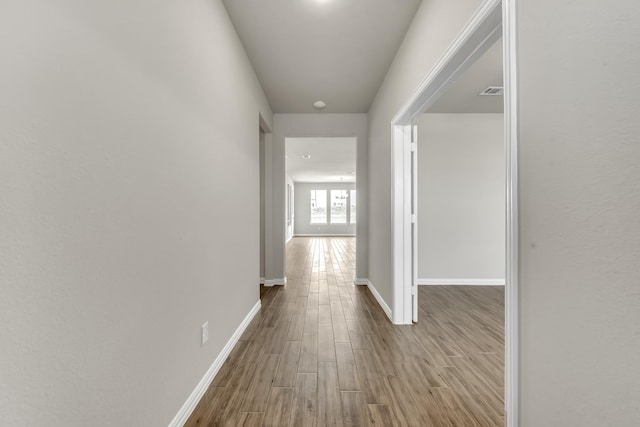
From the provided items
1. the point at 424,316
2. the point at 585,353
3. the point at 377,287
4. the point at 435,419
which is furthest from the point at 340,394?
the point at 377,287

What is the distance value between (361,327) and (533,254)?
6.69 feet

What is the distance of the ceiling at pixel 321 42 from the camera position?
7.20ft

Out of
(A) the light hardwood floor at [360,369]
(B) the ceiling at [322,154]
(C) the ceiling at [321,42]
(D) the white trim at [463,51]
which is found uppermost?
(C) the ceiling at [321,42]

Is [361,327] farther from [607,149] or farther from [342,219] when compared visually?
[342,219]

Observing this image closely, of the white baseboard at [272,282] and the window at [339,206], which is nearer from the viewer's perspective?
the white baseboard at [272,282]

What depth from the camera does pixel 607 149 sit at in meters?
0.77

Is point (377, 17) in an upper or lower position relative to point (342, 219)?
upper

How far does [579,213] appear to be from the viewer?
0.85m

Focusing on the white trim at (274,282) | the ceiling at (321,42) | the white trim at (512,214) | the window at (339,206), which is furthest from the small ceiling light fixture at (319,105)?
the window at (339,206)

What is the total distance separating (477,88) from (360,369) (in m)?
3.39

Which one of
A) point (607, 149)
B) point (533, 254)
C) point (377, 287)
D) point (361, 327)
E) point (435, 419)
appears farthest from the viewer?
point (377, 287)

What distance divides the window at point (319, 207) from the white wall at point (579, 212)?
13.1 m

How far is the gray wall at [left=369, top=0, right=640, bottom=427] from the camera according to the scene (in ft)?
2.38

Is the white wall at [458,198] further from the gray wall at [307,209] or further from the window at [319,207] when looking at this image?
the window at [319,207]
